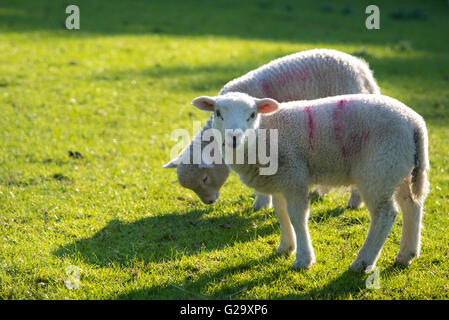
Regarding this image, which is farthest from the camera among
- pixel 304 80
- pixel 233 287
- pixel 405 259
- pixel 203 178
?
pixel 203 178

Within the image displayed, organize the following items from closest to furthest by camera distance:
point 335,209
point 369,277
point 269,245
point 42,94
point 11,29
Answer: point 369,277 < point 269,245 < point 335,209 < point 42,94 < point 11,29

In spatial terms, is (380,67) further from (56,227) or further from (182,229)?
(56,227)

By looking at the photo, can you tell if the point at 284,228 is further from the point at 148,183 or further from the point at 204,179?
the point at 148,183

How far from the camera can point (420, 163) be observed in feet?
14.0

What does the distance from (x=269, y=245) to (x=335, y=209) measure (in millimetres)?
1229

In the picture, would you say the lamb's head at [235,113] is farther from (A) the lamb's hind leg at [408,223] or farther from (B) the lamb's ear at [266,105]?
(A) the lamb's hind leg at [408,223]

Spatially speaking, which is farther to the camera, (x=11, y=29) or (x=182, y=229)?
(x=11, y=29)

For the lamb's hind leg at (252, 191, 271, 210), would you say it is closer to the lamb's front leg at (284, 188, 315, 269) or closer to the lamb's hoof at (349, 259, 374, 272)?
the lamb's front leg at (284, 188, 315, 269)

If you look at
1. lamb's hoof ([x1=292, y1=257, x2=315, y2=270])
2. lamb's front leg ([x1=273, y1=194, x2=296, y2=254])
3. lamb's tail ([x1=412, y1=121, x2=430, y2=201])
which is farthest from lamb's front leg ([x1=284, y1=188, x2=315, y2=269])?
lamb's tail ([x1=412, y1=121, x2=430, y2=201])

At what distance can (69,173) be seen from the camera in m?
6.89

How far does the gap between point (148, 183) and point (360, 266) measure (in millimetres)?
3275

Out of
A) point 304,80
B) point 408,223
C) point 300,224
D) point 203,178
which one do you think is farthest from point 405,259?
point 203,178

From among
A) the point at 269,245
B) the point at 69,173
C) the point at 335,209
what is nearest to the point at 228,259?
the point at 269,245
